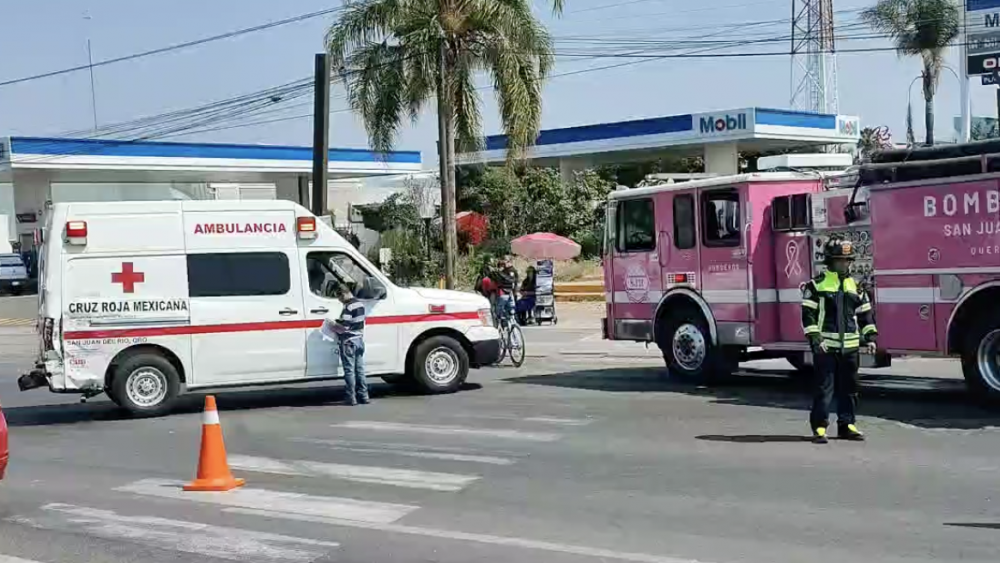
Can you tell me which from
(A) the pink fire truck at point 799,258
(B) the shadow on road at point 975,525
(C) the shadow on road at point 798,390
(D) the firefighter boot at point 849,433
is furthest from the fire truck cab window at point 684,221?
(B) the shadow on road at point 975,525

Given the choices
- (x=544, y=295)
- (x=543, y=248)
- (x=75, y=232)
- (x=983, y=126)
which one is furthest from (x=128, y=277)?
(x=983, y=126)

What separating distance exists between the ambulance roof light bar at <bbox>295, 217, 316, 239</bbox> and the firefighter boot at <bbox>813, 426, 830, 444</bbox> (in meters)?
6.98

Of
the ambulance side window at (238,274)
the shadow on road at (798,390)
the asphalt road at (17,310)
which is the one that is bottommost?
the shadow on road at (798,390)

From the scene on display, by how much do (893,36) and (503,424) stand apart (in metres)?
30.8

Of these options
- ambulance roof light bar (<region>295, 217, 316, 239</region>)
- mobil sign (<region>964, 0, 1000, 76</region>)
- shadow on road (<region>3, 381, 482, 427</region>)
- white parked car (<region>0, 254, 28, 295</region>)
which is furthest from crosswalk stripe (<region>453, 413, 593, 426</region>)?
white parked car (<region>0, 254, 28, 295</region>)

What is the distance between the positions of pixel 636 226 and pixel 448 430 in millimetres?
5231

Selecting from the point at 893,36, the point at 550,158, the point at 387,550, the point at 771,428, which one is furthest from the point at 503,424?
the point at 550,158

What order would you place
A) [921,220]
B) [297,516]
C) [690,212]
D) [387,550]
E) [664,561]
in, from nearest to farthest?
[664,561] → [387,550] → [297,516] → [921,220] → [690,212]

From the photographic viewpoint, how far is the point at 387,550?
6.95 meters

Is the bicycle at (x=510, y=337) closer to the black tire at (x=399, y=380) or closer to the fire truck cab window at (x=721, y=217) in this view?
the black tire at (x=399, y=380)

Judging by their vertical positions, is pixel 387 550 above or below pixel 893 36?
below

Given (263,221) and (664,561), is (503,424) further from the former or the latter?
(664,561)

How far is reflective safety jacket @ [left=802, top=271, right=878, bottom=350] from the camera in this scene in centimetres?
1009

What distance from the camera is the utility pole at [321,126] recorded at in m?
22.5
